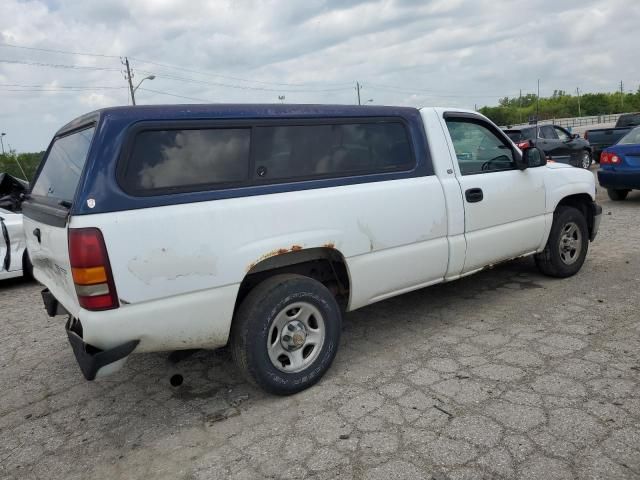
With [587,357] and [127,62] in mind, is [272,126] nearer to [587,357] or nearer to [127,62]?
[587,357]

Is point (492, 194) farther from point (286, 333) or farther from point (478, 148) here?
point (286, 333)

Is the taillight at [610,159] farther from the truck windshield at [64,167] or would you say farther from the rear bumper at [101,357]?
the rear bumper at [101,357]

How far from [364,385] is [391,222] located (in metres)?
1.15

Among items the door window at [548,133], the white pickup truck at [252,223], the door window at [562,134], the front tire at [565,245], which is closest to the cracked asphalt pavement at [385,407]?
the white pickup truck at [252,223]

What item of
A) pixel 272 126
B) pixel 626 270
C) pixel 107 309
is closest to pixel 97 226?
pixel 107 309

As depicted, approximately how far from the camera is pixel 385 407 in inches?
121

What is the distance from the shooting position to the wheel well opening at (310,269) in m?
3.30

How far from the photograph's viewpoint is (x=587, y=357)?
139 inches

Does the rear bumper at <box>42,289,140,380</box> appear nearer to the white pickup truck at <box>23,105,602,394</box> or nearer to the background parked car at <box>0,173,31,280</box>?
the white pickup truck at <box>23,105,602,394</box>

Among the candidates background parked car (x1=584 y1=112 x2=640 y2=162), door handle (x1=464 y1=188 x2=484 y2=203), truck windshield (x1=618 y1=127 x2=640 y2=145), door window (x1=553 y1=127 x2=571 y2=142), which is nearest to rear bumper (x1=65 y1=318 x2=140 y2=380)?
door handle (x1=464 y1=188 x2=484 y2=203)

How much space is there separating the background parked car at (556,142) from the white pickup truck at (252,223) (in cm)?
1102

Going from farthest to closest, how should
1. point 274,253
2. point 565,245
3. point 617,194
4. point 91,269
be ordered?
point 617,194, point 565,245, point 274,253, point 91,269

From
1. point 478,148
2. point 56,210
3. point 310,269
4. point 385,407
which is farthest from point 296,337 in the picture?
point 478,148

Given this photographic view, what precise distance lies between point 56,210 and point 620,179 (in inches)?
381
